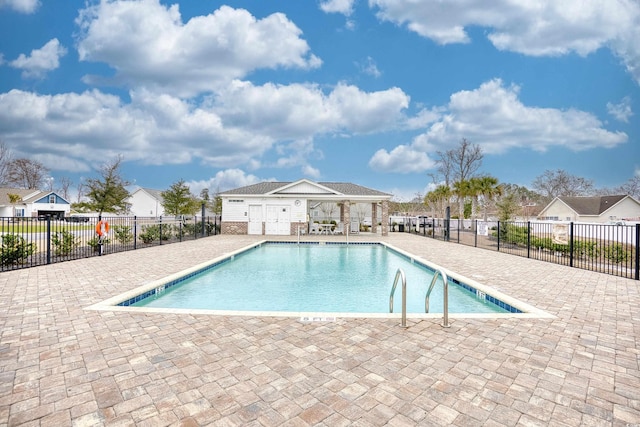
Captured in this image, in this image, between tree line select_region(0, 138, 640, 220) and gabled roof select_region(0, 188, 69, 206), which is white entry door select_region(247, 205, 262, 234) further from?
gabled roof select_region(0, 188, 69, 206)

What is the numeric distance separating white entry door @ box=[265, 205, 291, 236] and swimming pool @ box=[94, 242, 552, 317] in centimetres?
882

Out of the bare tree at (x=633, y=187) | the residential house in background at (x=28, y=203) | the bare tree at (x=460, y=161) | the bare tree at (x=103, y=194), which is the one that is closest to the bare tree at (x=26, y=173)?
the residential house in background at (x=28, y=203)

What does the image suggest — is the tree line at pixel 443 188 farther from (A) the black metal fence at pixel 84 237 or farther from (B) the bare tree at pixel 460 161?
(A) the black metal fence at pixel 84 237

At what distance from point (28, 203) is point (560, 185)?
73626 millimetres

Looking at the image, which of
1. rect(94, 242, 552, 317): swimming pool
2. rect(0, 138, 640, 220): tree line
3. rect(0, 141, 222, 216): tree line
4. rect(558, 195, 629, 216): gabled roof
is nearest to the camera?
rect(94, 242, 552, 317): swimming pool

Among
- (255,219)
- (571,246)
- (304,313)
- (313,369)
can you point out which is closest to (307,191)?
(255,219)

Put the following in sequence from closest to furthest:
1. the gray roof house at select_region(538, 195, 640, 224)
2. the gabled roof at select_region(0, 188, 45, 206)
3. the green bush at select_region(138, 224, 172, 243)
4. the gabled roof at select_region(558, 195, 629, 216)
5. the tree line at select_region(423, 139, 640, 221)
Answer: the green bush at select_region(138, 224, 172, 243) < the tree line at select_region(423, 139, 640, 221) < the gray roof house at select_region(538, 195, 640, 224) < the gabled roof at select_region(558, 195, 629, 216) < the gabled roof at select_region(0, 188, 45, 206)

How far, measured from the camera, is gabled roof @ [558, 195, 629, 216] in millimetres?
33906

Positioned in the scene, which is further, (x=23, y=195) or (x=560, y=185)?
(x=560, y=185)

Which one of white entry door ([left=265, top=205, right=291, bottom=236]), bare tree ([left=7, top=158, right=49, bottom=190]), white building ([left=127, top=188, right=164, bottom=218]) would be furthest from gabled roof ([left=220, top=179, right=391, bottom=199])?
bare tree ([left=7, top=158, right=49, bottom=190])

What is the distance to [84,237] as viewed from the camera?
42.5 feet

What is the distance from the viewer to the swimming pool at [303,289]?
6328 millimetres

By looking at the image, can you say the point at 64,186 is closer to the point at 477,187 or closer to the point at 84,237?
the point at 84,237

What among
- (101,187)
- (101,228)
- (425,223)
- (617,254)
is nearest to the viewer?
(617,254)
